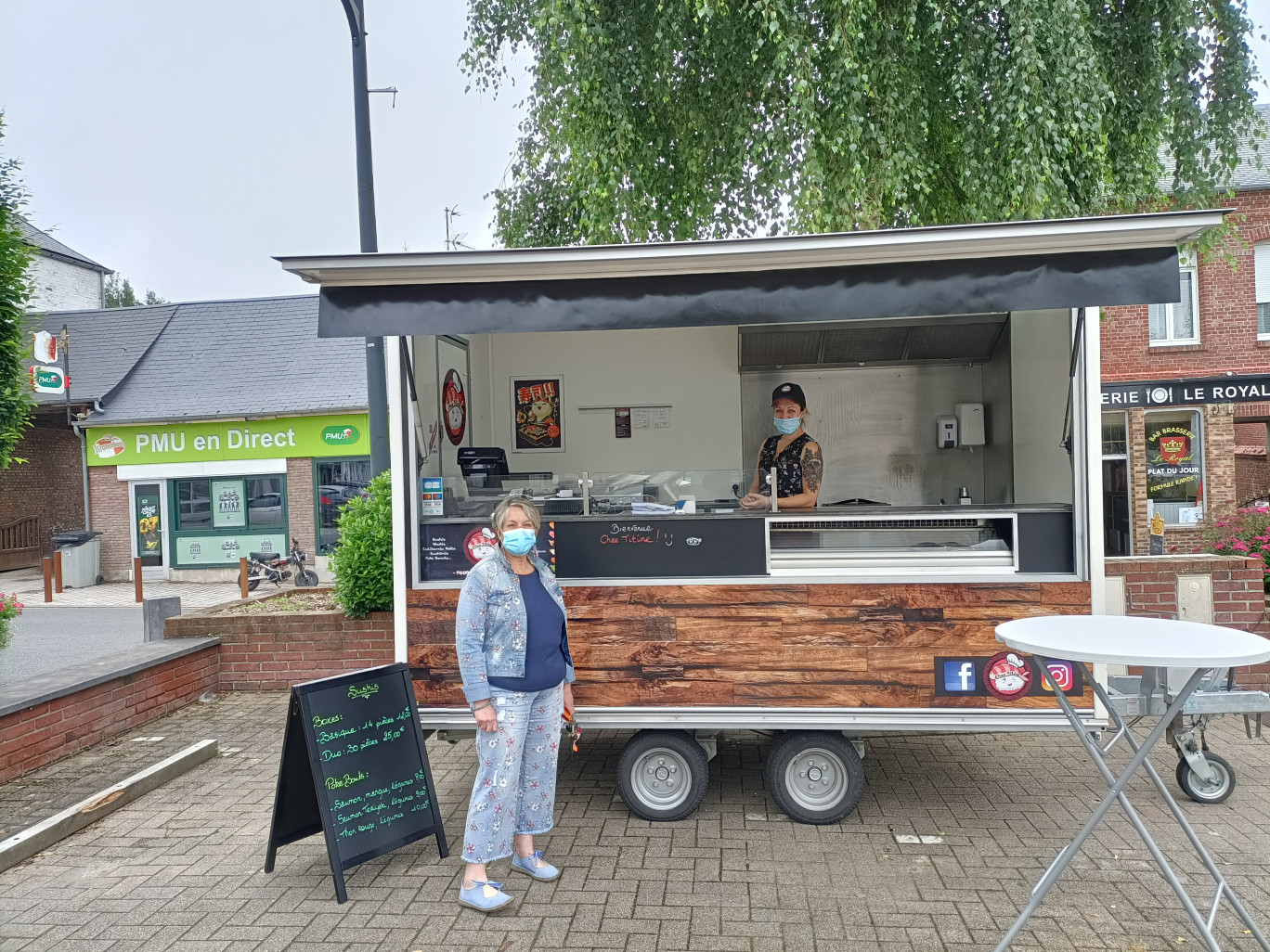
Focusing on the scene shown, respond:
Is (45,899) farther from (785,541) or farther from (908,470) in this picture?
(908,470)

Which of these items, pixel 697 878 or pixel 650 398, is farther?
pixel 650 398

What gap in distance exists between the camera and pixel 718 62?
824 centimetres

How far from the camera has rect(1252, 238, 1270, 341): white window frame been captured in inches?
611

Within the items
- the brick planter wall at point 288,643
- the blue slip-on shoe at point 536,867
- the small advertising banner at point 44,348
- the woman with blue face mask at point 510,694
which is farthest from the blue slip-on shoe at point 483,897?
the small advertising banner at point 44,348

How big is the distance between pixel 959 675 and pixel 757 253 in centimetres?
213

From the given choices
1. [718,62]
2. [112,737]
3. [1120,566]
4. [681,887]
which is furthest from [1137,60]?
[112,737]

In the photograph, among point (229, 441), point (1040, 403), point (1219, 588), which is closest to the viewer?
point (1219, 588)

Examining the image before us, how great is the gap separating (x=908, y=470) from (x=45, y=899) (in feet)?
23.4

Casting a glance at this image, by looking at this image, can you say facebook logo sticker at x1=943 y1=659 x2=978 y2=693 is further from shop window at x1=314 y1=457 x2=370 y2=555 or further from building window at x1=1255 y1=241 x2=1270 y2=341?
shop window at x1=314 y1=457 x2=370 y2=555

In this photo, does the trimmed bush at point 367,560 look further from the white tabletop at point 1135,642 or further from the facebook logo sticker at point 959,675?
the white tabletop at point 1135,642

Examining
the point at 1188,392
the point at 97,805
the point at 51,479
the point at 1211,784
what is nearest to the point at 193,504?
the point at 51,479

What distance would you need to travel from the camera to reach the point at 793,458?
5543mm

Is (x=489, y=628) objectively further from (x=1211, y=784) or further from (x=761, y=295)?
(x=1211, y=784)

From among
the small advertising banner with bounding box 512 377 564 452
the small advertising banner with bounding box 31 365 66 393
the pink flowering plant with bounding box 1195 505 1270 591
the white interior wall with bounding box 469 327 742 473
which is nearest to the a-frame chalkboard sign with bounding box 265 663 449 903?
the small advertising banner with bounding box 512 377 564 452
